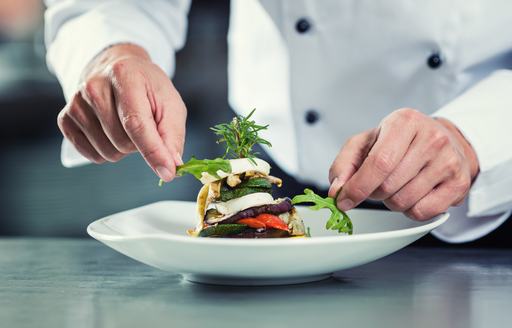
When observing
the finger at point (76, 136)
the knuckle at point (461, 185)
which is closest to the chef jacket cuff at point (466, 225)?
the knuckle at point (461, 185)

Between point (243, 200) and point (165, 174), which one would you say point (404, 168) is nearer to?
point (243, 200)

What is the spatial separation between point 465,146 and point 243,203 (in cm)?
47

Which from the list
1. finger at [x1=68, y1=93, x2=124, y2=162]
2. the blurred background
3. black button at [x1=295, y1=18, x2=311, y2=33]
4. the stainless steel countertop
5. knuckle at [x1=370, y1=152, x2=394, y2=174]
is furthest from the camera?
the blurred background

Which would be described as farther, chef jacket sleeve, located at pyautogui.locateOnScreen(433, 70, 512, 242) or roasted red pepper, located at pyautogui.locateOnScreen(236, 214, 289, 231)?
chef jacket sleeve, located at pyautogui.locateOnScreen(433, 70, 512, 242)

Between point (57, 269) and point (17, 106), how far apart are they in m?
3.13

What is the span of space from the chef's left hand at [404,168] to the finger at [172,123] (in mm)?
253

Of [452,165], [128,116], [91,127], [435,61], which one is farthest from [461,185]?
[91,127]

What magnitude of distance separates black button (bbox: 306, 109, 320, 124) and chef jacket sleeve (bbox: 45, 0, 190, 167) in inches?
14.6

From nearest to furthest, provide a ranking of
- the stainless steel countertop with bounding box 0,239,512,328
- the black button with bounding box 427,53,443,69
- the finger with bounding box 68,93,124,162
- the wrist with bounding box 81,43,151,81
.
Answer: the stainless steel countertop with bounding box 0,239,512,328 → the finger with bounding box 68,93,124,162 → the wrist with bounding box 81,43,151,81 → the black button with bounding box 427,53,443,69

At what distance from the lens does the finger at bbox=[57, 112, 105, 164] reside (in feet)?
4.99

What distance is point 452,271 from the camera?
4.41ft

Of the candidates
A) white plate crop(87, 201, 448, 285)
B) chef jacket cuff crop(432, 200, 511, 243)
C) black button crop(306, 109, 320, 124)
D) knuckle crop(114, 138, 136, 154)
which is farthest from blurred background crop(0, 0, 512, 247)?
white plate crop(87, 201, 448, 285)

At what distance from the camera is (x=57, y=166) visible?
418 centimetres

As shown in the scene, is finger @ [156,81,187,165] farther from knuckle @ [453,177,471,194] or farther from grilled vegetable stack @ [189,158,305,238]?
knuckle @ [453,177,471,194]
